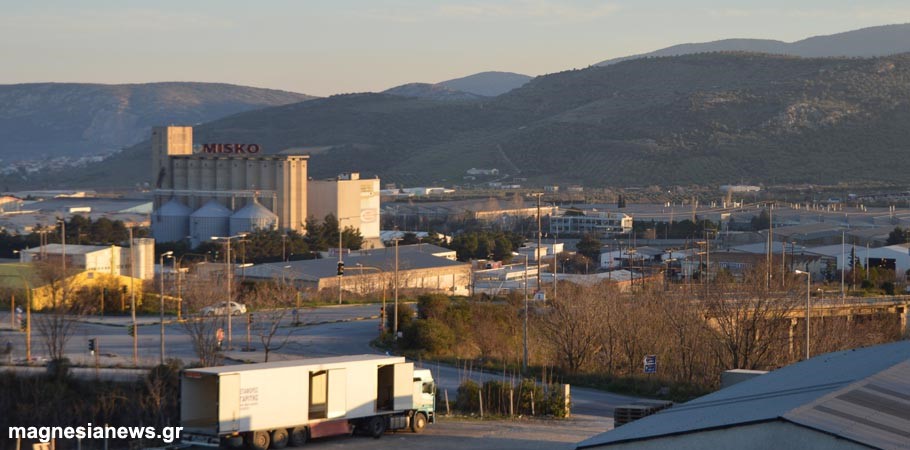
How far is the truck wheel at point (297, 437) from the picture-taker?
24.5m

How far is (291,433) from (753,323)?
21055mm

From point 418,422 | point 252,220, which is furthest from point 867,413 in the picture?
point 252,220

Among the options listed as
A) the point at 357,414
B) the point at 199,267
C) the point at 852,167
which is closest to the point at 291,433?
the point at 357,414

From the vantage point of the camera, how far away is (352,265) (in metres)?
62.0

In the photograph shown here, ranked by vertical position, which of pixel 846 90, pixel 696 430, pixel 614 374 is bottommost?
pixel 614 374

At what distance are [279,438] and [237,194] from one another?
191 ft

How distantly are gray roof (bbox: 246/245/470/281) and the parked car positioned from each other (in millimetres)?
9349

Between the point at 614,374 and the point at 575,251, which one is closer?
the point at 614,374

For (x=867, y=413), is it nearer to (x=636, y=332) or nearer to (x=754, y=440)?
(x=754, y=440)

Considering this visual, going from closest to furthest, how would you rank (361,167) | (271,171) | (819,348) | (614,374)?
(614,374) < (819,348) < (271,171) < (361,167)

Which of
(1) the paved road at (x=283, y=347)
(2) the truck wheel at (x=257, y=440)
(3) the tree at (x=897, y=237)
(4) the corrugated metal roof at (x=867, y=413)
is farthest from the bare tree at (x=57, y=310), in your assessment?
(3) the tree at (x=897, y=237)

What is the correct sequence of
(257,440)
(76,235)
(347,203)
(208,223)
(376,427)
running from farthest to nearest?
1. (347,203)
2. (208,223)
3. (76,235)
4. (376,427)
5. (257,440)

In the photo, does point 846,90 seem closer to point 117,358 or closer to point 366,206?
point 366,206

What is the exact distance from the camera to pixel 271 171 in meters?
82.0
